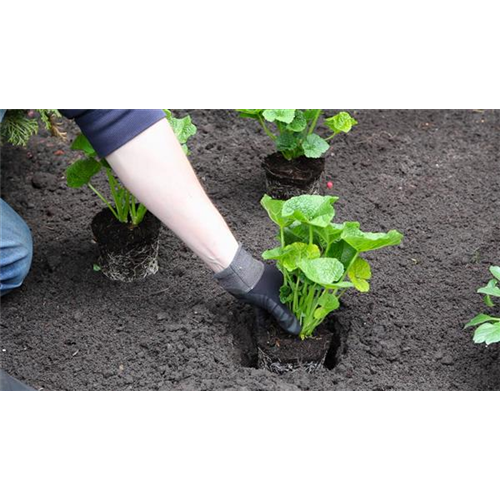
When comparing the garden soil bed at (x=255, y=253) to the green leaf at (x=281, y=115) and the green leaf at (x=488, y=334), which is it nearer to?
the green leaf at (x=488, y=334)

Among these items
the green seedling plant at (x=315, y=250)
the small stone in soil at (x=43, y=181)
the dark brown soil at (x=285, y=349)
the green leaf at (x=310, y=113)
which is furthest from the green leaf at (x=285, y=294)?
the small stone in soil at (x=43, y=181)

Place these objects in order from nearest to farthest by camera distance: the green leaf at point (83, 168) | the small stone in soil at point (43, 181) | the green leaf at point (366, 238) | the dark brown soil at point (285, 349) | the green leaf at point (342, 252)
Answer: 1. the green leaf at point (366, 238)
2. the green leaf at point (342, 252)
3. the dark brown soil at point (285, 349)
4. the green leaf at point (83, 168)
5. the small stone in soil at point (43, 181)

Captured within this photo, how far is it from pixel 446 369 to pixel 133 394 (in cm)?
114

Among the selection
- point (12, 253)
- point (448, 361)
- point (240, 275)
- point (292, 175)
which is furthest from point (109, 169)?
point (448, 361)

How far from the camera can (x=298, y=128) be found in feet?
7.38

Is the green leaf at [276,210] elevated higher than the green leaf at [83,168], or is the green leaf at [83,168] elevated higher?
the green leaf at [83,168]

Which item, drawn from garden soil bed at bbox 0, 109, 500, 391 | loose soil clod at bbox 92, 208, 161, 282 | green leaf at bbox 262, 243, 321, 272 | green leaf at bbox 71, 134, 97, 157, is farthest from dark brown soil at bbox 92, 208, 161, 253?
green leaf at bbox 262, 243, 321, 272

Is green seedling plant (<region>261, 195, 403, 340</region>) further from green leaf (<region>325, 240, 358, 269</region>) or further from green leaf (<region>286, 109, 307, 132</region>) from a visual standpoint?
green leaf (<region>286, 109, 307, 132</region>)

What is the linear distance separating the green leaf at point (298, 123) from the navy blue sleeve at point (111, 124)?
2.39 ft

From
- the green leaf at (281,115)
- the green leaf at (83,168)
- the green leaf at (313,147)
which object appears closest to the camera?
the green leaf at (83,168)

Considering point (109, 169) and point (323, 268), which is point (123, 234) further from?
point (323, 268)

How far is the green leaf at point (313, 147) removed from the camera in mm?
2305

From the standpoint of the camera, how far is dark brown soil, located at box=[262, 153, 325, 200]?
2383 millimetres
